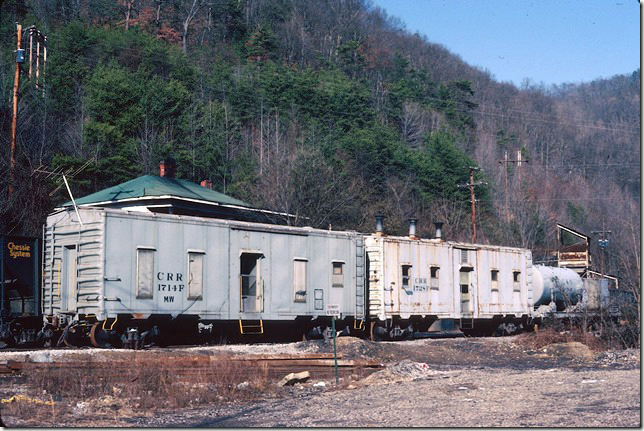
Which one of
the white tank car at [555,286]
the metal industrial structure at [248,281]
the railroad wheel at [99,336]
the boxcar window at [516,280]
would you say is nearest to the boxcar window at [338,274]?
the metal industrial structure at [248,281]

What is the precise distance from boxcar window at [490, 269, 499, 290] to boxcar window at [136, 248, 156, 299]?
1472cm

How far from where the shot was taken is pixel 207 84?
223 ft

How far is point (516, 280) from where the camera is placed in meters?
32.2

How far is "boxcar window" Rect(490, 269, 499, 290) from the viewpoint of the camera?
3081 centimetres

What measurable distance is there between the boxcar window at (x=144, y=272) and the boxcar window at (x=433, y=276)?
10.9m

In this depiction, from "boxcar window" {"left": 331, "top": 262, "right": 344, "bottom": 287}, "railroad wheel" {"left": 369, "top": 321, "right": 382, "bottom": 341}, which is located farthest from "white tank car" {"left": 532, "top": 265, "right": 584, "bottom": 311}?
"boxcar window" {"left": 331, "top": 262, "right": 344, "bottom": 287}

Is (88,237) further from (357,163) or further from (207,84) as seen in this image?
(207,84)

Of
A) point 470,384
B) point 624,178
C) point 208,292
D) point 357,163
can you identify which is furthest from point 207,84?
point 470,384

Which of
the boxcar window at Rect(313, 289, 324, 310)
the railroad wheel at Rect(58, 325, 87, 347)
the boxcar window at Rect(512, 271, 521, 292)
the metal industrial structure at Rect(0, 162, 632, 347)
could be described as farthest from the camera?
the boxcar window at Rect(512, 271, 521, 292)

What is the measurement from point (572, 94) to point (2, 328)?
86550 mm

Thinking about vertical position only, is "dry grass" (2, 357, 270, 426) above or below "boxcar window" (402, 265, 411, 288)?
below

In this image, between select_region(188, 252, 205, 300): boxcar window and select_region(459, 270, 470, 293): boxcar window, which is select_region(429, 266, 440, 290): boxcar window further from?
select_region(188, 252, 205, 300): boxcar window

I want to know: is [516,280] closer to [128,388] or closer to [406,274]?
[406,274]

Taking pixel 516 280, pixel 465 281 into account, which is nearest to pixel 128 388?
pixel 465 281
